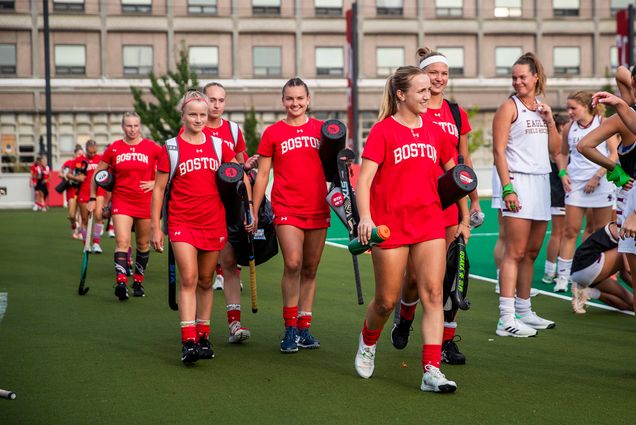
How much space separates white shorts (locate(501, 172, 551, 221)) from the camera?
8430 millimetres

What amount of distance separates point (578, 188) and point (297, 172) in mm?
4900

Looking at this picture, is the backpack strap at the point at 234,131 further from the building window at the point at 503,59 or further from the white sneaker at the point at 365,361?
the building window at the point at 503,59

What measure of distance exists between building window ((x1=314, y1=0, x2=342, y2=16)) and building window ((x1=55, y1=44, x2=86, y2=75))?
13.3 metres

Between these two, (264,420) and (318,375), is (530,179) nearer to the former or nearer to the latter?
(318,375)

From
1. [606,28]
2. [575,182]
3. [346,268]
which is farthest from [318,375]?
[606,28]

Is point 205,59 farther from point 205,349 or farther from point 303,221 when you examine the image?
point 205,349

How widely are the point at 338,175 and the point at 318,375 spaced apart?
1.68 meters

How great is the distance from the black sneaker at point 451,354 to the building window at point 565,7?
179ft

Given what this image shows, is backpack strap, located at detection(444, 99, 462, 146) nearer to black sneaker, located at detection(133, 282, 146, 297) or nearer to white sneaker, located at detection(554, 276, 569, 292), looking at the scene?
white sneaker, located at detection(554, 276, 569, 292)

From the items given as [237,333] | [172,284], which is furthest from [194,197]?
[237,333]

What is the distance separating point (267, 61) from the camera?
5609 cm

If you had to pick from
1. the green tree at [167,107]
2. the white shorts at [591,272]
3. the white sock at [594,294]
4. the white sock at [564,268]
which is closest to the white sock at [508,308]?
the white shorts at [591,272]

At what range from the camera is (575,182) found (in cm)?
1165

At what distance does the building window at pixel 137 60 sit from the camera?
54875mm
